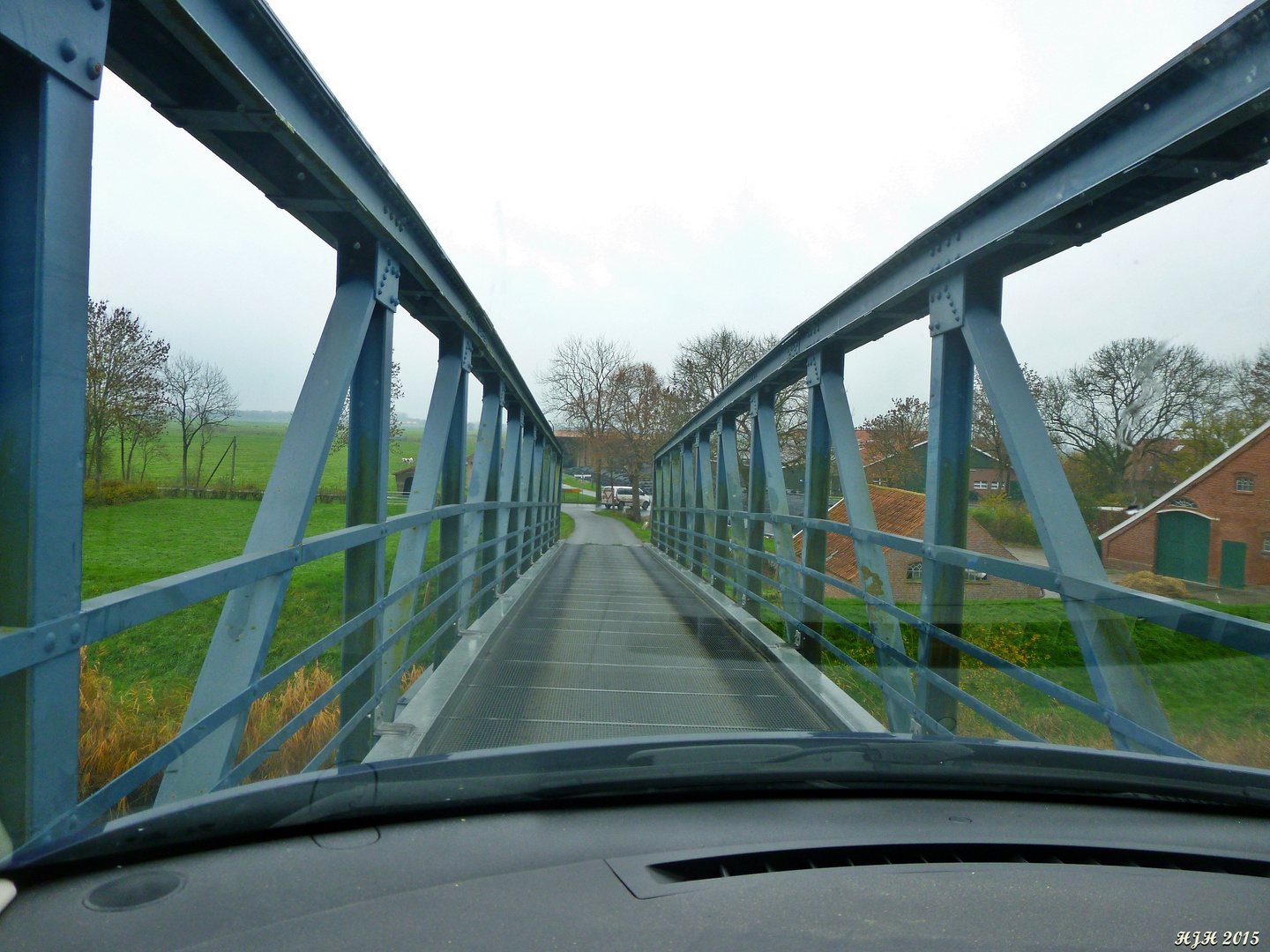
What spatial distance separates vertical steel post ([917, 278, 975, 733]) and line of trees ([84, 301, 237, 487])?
2.68 meters

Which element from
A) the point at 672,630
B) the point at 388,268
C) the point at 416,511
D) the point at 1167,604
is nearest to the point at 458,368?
the point at 416,511

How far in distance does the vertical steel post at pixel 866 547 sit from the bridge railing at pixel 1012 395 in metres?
0.01

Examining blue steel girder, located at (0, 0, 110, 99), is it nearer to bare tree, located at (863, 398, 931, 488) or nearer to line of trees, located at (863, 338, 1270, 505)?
line of trees, located at (863, 338, 1270, 505)

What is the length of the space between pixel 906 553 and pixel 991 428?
793 mm

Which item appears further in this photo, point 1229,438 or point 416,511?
point 416,511

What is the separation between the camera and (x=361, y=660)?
3.34 meters

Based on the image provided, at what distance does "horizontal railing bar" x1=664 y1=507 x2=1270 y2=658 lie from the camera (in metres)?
1.99

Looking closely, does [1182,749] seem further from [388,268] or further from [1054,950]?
[388,268]

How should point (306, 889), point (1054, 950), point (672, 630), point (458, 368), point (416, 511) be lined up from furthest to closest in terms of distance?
point (672, 630), point (458, 368), point (416, 511), point (306, 889), point (1054, 950)

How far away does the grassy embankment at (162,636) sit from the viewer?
274cm

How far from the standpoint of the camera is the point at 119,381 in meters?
2.55

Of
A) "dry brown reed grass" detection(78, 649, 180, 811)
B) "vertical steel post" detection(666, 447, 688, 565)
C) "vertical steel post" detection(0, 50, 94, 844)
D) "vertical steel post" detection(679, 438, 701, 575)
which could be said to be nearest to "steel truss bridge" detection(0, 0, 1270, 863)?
"vertical steel post" detection(0, 50, 94, 844)

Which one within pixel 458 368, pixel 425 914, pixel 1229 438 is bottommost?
pixel 425 914

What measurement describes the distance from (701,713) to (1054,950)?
303 cm
